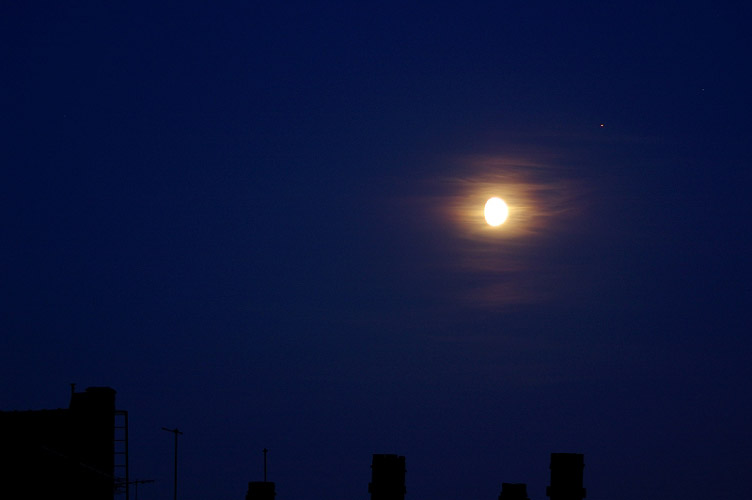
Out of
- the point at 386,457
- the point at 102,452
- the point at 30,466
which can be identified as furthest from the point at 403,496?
the point at 102,452

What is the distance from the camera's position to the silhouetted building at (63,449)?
82.7ft

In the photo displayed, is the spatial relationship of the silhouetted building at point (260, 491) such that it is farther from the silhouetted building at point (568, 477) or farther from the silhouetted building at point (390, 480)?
the silhouetted building at point (568, 477)

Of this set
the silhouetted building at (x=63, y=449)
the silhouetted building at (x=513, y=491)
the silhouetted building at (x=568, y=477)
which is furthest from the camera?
the silhouetted building at (x=63, y=449)

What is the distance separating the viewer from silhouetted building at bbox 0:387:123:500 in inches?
993

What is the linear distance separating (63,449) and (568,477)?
19.9 metres

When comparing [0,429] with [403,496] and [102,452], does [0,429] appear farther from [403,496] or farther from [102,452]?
[403,496]

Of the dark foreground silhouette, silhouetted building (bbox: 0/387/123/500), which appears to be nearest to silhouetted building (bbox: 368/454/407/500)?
the dark foreground silhouette

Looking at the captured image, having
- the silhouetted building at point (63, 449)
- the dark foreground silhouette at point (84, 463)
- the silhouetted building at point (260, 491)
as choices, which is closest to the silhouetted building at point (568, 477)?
the dark foreground silhouette at point (84, 463)

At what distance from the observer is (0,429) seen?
82.2 feet

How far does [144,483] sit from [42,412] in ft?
28.7

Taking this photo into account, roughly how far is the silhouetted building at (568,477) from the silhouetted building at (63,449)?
47.6ft

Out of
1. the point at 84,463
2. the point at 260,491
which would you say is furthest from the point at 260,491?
the point at 84,463

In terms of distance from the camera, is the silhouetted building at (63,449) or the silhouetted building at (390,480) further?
the silhouetted building at (63,449)

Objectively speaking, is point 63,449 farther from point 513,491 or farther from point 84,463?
point 513,491
